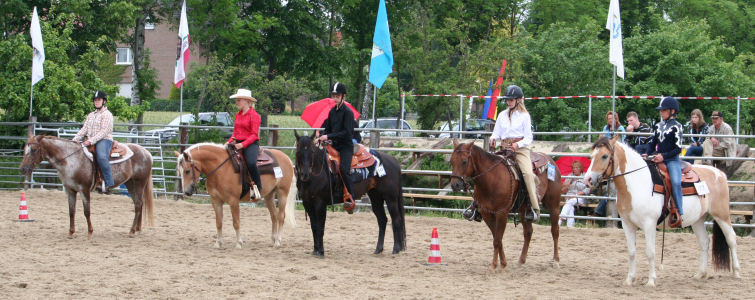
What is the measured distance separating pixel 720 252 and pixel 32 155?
921cm

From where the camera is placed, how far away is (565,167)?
1447cm

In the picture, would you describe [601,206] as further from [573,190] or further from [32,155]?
[32,155]

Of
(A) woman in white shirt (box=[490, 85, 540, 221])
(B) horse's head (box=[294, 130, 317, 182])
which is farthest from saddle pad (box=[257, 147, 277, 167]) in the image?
(A) woman in white shirt (box=[490, 85, 540, 221])

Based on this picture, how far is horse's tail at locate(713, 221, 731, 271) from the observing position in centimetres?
818

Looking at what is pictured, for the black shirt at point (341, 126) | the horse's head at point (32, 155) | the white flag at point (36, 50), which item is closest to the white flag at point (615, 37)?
the black shirt at point (341, 126)

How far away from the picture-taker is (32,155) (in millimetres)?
10281

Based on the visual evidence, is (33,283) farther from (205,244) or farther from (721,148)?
(721,148)

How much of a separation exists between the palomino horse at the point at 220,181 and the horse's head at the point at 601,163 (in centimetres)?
Result: 457

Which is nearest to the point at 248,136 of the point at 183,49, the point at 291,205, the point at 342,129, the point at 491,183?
the point at 291,205

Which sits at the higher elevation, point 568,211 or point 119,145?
point 119,145

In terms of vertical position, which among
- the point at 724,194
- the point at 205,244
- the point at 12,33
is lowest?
the point at 205,244

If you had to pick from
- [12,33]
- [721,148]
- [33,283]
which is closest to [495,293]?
[33,283]

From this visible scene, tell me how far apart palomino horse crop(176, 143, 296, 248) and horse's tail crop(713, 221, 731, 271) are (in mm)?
5560

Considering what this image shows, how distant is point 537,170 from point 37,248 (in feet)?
21.5
